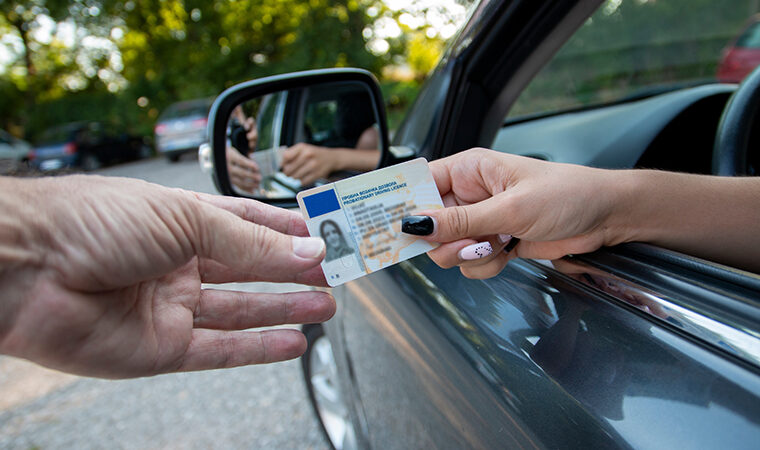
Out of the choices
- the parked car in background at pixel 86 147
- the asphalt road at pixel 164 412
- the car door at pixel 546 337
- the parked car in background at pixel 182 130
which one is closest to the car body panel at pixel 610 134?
the car door at pixel 546 337

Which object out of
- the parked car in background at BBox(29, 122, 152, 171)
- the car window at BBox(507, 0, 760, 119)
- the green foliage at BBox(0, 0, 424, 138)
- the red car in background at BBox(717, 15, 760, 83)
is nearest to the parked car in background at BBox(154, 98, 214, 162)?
the parked car in background at BBox(29, 122, 152, 171)

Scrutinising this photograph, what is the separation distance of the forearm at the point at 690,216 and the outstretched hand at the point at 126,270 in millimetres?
611

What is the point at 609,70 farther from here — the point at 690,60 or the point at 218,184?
the point at 218,184

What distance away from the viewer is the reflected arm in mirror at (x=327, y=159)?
1.68 metres

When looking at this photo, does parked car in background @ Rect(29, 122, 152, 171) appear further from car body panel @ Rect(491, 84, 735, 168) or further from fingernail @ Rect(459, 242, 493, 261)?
fingernail @ Rect(459, 242, 493, 261)

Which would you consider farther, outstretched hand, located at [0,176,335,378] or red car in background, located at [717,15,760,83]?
red car in background, located at [717,15,760,83]

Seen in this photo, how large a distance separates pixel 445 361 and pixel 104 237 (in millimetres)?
761

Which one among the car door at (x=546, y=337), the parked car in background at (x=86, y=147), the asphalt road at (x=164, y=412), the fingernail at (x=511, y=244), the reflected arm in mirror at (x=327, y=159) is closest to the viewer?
the car door at (x=546, y=337)

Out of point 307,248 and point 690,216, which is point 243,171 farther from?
point 690,216

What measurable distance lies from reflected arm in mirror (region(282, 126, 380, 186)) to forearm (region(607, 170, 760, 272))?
0.96 m

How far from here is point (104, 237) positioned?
0.75 m

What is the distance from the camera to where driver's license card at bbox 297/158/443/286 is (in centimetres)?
99

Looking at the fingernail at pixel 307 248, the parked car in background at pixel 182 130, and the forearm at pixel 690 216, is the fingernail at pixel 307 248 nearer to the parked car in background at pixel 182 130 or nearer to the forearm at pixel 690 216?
the forearm at pixel 690 216

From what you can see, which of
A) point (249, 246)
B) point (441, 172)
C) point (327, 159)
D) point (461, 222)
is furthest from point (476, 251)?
point (327, 159)
